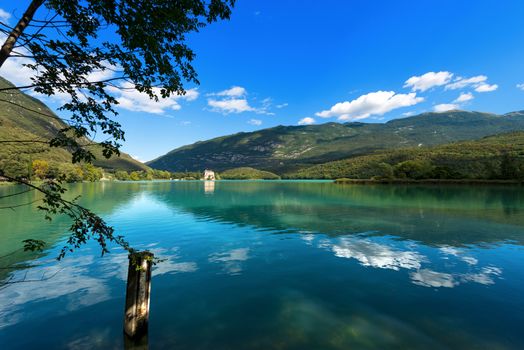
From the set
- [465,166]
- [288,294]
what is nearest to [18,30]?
[288,294]

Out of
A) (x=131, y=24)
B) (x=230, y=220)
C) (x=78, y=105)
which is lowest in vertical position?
(x=230, y=220)

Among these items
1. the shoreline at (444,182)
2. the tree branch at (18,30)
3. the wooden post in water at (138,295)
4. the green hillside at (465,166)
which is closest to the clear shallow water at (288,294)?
the wooden post in water at (138,295)

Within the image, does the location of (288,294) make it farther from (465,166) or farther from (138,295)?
(465,166)

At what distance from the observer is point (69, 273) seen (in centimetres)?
1404

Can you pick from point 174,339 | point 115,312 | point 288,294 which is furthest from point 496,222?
point 115,312

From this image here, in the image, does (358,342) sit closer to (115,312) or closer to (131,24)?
(115,312)

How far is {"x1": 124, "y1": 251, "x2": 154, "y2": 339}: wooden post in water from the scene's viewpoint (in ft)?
25.4

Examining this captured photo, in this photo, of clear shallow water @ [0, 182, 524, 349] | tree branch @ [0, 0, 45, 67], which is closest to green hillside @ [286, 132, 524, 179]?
clear shallow water @ [0, 182, 524, 349]

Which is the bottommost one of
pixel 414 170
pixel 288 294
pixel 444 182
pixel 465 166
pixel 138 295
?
pixel 288 294

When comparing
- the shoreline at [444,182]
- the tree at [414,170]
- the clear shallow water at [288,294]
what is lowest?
the clear shallow water at [288,294]

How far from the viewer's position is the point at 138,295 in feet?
25.8

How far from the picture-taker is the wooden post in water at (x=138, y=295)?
7.74 metres

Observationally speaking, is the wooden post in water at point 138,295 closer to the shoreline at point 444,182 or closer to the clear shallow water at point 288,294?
the clear shallow water at point 288,294

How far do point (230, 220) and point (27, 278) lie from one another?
65.7 feet
